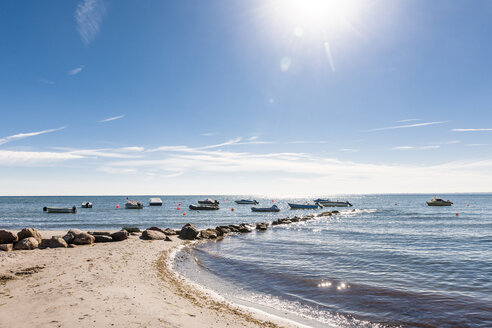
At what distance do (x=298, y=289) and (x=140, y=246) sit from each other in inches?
559

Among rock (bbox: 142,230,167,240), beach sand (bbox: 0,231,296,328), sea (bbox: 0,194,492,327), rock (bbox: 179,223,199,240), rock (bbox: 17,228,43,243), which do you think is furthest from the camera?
rock (bbox: 179,223,199,240)

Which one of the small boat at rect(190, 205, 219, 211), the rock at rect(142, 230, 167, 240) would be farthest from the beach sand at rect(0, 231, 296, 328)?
the small boat at rect(190, 205, 219, 211)

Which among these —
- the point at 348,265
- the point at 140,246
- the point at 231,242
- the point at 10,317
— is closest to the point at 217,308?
the point at 10,317

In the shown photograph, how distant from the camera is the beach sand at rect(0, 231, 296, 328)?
7922mm

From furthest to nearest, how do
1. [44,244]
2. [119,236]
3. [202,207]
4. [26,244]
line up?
[202,207]
[119,236]
[44,244]
[26,244]

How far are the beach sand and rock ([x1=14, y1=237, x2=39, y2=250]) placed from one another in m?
2.14

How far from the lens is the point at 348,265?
18.4 meters

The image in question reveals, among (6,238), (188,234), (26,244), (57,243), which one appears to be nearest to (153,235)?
(188,234)

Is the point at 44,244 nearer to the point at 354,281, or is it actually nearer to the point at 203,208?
the point at 354,281

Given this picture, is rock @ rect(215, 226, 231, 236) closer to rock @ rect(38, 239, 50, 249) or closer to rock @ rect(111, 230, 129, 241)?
rock @ rect(111, 230, 129, 241)

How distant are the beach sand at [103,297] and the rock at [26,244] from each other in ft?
7.01

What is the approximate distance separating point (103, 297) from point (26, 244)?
14.1 metres

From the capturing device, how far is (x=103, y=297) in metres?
9.57

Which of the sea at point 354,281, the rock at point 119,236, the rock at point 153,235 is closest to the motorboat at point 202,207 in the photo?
the rock at point 153,235
